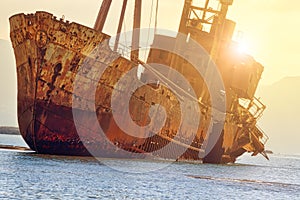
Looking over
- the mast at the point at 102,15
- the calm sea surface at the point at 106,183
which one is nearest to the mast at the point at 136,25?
the mast at the point at 102,15

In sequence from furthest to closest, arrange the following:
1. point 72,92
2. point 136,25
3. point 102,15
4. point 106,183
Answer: point 136,25, point 102,15, point 72,92, point 106,183

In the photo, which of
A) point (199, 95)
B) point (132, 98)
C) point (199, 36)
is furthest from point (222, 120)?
point (132, 98)

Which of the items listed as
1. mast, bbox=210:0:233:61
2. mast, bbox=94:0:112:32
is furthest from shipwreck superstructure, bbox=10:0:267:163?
mast, bbox=210:0:233:61

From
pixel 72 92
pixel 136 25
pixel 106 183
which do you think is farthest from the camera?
pixel 136 25

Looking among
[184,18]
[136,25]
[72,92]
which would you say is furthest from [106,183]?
[184,18]

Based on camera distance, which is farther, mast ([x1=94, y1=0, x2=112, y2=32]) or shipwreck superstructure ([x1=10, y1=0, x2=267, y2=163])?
mast ([x1=94, y1=0, x2=112, y2=32])

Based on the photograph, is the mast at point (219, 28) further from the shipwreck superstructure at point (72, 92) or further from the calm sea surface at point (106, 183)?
the calm sea surface at point (106, 183)

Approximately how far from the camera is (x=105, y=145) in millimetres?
39781

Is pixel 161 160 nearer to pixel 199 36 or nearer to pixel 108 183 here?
pixel 199 36

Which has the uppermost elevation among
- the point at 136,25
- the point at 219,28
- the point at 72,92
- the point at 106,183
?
the point at 219,28

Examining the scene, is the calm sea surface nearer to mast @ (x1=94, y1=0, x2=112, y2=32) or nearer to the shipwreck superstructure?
the shipwreck superstructure

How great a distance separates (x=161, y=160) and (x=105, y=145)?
8.42 metres

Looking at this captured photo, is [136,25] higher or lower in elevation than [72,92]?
higher

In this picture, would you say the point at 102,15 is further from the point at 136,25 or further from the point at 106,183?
the point at 106,183
